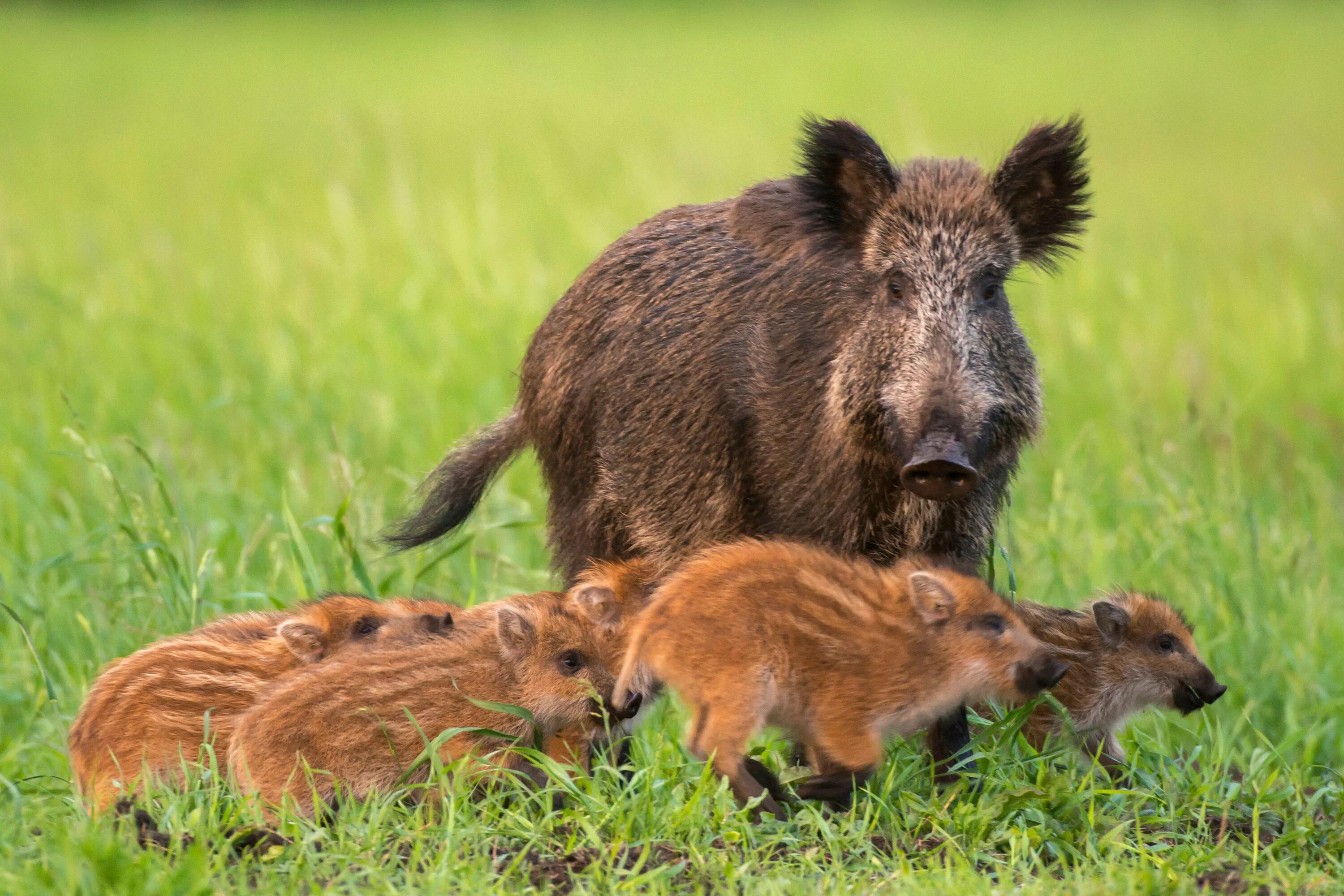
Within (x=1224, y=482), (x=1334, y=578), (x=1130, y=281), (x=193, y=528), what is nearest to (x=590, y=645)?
(x=193, y=528)

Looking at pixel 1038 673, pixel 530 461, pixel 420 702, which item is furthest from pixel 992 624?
pixel 530 461

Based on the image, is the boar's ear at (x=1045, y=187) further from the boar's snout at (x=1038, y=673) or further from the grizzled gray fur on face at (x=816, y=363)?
the boar's snout at (x=1038, y=673)

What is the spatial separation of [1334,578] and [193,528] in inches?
182

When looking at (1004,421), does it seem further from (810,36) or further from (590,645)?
(810,36)

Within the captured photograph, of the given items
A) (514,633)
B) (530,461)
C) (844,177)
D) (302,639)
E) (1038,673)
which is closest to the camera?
(1038,673)

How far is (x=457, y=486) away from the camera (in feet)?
17.7

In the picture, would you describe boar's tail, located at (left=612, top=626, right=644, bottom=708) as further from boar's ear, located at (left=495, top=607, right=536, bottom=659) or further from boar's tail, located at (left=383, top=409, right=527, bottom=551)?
boar's tail, located at (left=383, top=409, right=527, bottom=551)

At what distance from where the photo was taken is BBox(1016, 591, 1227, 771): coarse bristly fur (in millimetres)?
4391

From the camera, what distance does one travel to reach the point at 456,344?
8.33m

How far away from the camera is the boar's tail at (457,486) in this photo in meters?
5.38

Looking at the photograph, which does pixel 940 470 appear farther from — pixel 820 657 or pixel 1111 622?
pixel 1111 622

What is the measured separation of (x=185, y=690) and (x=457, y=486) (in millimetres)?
1501

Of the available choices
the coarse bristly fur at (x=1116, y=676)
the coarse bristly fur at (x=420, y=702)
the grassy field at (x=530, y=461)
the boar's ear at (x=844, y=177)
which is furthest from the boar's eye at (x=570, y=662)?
the boar's ear at (x=844, y=177)

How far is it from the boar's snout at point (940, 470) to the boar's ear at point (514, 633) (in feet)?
3.54
